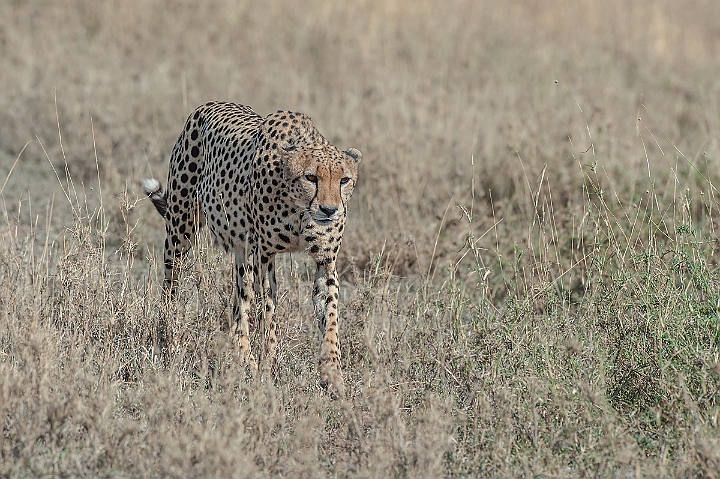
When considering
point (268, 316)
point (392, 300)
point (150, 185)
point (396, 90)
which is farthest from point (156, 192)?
point (396, 90)

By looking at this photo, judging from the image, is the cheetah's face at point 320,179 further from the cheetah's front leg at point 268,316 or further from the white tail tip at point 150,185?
the white tail tip at point 150,185

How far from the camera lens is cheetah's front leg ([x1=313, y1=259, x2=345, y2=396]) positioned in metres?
4.16

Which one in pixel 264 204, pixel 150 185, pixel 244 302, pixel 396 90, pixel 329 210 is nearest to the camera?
pixel 329 210

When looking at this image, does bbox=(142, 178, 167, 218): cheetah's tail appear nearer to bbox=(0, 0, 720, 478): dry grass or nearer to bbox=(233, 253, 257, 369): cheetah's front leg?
bbox=(0, 0, 720, 478): dry grass

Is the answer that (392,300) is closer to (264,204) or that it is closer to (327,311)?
(327,311)

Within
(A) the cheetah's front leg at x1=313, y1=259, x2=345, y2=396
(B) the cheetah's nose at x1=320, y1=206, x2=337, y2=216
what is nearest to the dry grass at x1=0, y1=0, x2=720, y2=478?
(A) the cheetah's front leg at x1=313, y1=259, x2=345, y2=396

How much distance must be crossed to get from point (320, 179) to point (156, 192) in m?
1.31

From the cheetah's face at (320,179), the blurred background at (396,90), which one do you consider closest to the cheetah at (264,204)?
the cheetah's face at (320,179)

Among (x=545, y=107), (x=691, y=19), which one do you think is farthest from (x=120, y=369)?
(x=691, y=19)

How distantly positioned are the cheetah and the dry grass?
128 millimetres

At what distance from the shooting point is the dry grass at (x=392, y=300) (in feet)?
11.2

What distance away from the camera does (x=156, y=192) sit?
Result: 507 cm

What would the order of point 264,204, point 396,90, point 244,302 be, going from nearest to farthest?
point 264,204, point 244,302, point 396,90

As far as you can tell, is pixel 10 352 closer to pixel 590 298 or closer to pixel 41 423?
pixel 41 423
